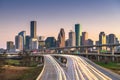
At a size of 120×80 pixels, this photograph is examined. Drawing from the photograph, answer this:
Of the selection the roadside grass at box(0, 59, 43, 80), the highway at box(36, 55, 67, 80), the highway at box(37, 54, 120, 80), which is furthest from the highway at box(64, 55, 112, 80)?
the roadside grass at box(0, 59, 43, 80)

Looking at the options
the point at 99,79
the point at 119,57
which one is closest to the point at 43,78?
the point at 99,79

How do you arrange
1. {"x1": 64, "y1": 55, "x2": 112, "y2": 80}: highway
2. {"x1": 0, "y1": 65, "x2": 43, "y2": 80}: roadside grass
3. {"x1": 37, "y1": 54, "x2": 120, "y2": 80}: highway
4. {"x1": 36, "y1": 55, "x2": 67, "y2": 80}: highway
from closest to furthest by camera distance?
1. {"x1": 36, "y1": 55, "x2": 67, "y2": 80}: highway
2. {"x1": 37, "y1": 54, "x2": 120, "y2": 80}: highway
3. {"x1": 64, "y1": 55, "x2": 112, "y2": 80}: highway
4. {"x1": 0, "y1": 65, "x2": 43, "y2": 80}: roadside grass

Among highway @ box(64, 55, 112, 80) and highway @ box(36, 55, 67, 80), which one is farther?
highway @ box(64, 55, 112, 80)

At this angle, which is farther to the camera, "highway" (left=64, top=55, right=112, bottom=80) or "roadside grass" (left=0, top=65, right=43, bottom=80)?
"roadside grass" (left=0, top=65, right=43, bottom=80)

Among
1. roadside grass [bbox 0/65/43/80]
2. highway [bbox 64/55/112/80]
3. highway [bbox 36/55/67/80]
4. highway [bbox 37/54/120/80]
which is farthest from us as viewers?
roadside grass [bbox 0/65/43/80]

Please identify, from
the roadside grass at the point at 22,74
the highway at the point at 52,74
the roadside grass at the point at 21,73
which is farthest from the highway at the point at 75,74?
the roadside grass at the point at 22,74

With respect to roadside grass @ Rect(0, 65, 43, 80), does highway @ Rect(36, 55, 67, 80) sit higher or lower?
higher

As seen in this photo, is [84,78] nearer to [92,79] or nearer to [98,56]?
[92,79]

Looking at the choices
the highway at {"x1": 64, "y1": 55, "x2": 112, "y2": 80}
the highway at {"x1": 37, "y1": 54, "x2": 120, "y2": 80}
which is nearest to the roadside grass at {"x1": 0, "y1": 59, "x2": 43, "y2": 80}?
the highway at {"x1": 37, "y1": 54, "x2": 120, "y2": 80}

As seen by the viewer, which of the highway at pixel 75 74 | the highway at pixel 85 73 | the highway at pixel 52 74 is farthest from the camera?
the highway at pixel 85 73

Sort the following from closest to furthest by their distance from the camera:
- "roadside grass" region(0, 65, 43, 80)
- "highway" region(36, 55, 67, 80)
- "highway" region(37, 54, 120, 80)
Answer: "highway" region(36, 55, 67, 80)
"highway" region(37, 54, 120, 80)
"roadside grass" region(0, 65, 43, 80)

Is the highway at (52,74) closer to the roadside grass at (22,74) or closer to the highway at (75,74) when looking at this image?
the highway at (75,74)

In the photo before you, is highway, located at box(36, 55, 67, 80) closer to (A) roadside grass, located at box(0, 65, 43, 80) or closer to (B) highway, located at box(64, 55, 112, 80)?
(B) highway, located at box(64, 55, 112, 80)

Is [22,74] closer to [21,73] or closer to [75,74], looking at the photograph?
[21,73]
